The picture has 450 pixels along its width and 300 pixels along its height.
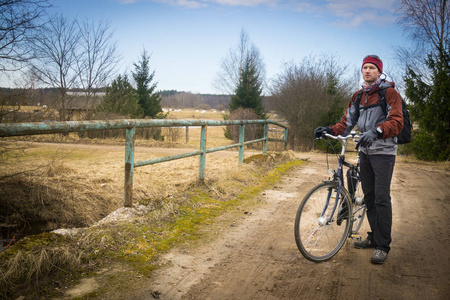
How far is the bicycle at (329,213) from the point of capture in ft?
10.1

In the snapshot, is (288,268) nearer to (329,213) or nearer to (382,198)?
(329,213)

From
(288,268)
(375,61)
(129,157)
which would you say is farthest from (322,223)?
(129,157)

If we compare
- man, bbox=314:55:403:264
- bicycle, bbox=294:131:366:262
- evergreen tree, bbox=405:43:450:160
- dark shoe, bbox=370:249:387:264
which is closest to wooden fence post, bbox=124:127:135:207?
bicycle, bbox=294:131:366:262

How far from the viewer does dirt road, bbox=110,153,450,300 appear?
256 cm

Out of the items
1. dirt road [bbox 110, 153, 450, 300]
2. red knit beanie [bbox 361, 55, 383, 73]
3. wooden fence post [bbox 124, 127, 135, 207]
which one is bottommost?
dirt road [bbox 110, 153, 450, 300]

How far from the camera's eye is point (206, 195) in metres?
5.16

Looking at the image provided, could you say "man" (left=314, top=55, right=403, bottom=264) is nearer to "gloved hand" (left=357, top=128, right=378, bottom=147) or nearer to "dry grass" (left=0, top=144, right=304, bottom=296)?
"gloved hand" (left=357, top=128, right=378, bottom=147)

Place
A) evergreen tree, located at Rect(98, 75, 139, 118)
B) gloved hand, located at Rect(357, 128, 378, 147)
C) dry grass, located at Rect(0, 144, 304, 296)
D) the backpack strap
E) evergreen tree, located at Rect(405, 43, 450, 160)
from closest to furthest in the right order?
dry grass, located at Rect(0, 144, 304, 296) → gloved hand, located at Rect(357, 128, 378, 147) → the backpack strap → evergreen tree, located at Rect(405, 43, 450, 160) → evergreen tree, located at Rect(98, 75, 139, 118)

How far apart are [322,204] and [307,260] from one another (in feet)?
1.87

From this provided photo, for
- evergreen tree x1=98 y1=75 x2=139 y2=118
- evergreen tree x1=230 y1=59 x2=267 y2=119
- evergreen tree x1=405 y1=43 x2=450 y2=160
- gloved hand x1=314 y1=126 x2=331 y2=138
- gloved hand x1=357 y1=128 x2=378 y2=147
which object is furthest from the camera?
evergreen tree x1=230 y1=59 x2=267 y2=119

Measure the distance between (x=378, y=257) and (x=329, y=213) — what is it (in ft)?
1.98

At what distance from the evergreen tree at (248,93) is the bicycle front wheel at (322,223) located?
23.9 metres

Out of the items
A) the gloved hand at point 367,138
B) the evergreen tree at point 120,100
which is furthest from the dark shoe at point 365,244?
the evergreen tree at point 120,100

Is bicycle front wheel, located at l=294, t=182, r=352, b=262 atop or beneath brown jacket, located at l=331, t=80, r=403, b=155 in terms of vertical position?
beneath
